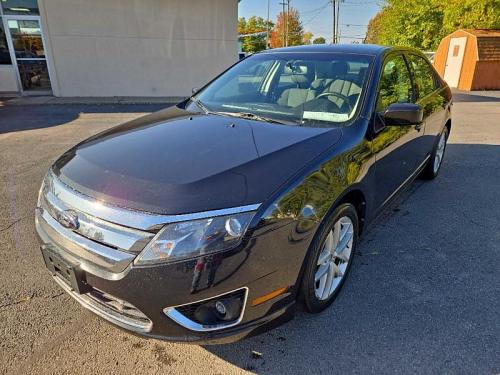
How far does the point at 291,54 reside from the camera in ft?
11.1

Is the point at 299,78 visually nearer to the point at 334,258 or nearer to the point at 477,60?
the point at 334,258

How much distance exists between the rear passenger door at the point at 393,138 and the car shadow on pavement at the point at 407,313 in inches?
19.9

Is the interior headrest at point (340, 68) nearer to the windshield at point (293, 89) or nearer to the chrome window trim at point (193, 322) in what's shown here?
the windshield at point (293, 89)

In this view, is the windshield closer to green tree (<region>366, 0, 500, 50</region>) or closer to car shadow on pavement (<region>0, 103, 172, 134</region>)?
car shadow on pavement (<region>0, 103, 172, 134</region>)

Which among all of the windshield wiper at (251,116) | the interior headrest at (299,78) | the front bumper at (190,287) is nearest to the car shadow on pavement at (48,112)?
the windshield wiper at (251,116)

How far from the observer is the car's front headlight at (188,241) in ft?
5.37

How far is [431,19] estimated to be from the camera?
24.7m

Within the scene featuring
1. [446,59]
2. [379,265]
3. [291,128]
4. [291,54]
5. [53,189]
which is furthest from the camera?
[446,59]

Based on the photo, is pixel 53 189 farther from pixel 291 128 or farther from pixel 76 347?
pixel 291 128

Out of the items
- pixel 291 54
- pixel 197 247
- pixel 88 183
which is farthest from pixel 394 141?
pixel 88 183

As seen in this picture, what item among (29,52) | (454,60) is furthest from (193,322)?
(454,60)

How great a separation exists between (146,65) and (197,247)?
12.5 meters

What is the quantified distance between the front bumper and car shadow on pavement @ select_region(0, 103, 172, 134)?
7.16m

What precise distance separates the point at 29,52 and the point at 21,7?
1319 millimetres
